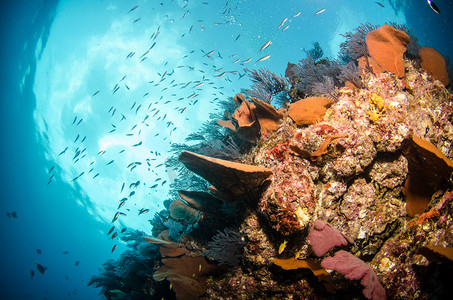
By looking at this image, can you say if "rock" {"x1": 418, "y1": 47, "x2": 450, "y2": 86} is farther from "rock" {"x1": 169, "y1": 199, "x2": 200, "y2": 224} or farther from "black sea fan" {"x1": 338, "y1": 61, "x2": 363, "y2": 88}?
"rock" {"x1": 169, "y1": 199, "x2": 200, "y2": 224}

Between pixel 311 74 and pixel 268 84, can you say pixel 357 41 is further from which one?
pixel 268 84

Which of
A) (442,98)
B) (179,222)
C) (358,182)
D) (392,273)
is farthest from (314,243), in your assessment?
(442,98)

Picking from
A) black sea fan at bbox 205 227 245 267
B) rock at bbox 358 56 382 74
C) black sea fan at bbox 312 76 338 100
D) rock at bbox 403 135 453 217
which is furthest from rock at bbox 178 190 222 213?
rock at bbox 358 56 382 74

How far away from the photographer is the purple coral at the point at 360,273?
6.73 ft

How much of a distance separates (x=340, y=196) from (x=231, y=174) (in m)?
1.74

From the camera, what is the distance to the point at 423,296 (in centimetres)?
→ 239

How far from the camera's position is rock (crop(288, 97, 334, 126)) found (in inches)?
116

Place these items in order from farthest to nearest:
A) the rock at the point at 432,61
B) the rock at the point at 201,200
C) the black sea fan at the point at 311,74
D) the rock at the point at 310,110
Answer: the rock at the point at 432,61 → the black sea fan at the point at 311,74 → the rock at the point at 201,200 → the rock at the point at 310,110

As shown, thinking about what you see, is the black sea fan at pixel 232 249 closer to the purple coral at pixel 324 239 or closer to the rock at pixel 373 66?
the purple coral at pixel 324 239

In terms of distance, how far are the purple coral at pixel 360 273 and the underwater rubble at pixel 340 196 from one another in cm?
1

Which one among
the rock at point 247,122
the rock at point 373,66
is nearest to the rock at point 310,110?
the rock at point 247,122

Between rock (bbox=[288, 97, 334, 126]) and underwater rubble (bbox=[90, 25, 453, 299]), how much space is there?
18 millimetres

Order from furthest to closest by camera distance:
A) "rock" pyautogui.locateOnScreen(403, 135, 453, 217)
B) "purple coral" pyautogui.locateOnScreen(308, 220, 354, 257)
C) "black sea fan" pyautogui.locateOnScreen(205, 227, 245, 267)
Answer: "black sea fan" pyautogui.locateOnScreen(205, 227, 245, 267) < "rock" pyautogui.locateOnScreen(403, 135, 453, 217) < "purple coral" pyautogui.locateOnScreen(308, 220, 354, 257)

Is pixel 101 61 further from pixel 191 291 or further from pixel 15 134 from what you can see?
pixel 191 291
